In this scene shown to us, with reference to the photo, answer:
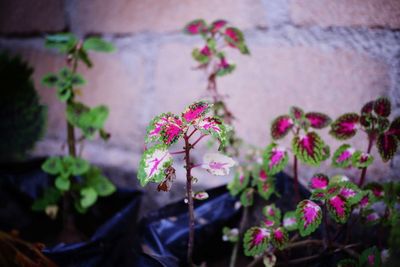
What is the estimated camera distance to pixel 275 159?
0.60m

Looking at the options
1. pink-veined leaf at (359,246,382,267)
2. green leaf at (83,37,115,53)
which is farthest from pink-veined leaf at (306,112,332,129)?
green leaf at (83,37,115,53)

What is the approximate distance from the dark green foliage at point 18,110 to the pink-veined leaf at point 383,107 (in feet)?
2.59

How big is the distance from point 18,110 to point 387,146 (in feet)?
2.73

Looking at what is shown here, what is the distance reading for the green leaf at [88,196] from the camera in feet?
2.53

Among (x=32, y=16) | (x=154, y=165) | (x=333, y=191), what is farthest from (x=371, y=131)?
(x=32, y=16)

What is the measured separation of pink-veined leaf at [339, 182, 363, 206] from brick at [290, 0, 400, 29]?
1.15 ft

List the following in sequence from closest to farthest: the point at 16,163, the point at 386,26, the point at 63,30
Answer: the point at 386,26 < the point at 16,163 < the point at 63,30

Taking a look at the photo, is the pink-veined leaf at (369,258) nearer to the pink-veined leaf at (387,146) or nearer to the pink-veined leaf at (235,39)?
the pink-veined leaf at (387,146)

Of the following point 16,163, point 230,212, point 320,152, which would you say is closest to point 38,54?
point 16,163

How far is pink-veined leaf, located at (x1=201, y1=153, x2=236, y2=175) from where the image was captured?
0.49 meters

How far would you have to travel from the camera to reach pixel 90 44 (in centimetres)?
70

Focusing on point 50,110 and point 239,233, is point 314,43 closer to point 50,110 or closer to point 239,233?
point 239,233

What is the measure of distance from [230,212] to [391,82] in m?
0.43

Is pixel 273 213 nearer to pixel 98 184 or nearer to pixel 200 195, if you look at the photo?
pixel 200 195
